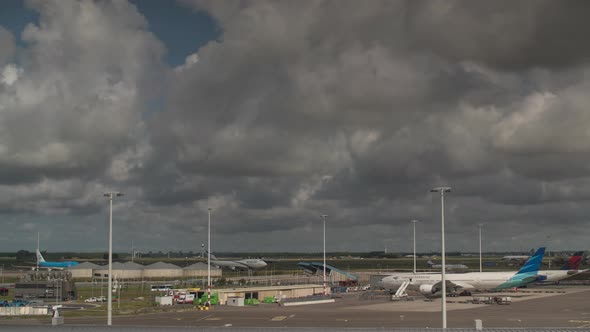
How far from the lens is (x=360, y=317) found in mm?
84000

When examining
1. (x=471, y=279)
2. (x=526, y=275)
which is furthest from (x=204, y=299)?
(x=526, y=275)

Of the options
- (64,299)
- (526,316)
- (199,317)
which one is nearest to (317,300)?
(199,317)

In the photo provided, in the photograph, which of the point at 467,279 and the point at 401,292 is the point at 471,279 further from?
the point at 401,292

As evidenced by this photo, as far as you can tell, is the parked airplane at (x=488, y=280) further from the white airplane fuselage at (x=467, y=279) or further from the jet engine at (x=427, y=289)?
the jet engine at (x=427, y=289)

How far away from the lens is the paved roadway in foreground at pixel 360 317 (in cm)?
7410

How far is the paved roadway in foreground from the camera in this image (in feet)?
243

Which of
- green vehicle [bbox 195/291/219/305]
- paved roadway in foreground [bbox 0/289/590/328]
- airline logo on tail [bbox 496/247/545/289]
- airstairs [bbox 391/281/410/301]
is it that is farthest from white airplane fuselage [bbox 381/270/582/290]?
green vehicle [bbox 195/291/219/305]

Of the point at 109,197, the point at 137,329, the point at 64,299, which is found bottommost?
the point at 64,299

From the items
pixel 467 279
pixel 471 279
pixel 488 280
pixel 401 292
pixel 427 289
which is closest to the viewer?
pixel 427 289

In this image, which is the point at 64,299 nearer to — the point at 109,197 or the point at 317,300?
the point at 317,300

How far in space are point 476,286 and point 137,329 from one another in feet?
353

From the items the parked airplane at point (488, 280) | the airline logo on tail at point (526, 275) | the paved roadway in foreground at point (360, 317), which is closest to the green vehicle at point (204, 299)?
the paved roadway in foreground at point (360, 317)

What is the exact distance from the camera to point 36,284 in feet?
403

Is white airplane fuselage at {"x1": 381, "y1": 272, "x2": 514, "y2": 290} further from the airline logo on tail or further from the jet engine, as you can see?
the jet engine
